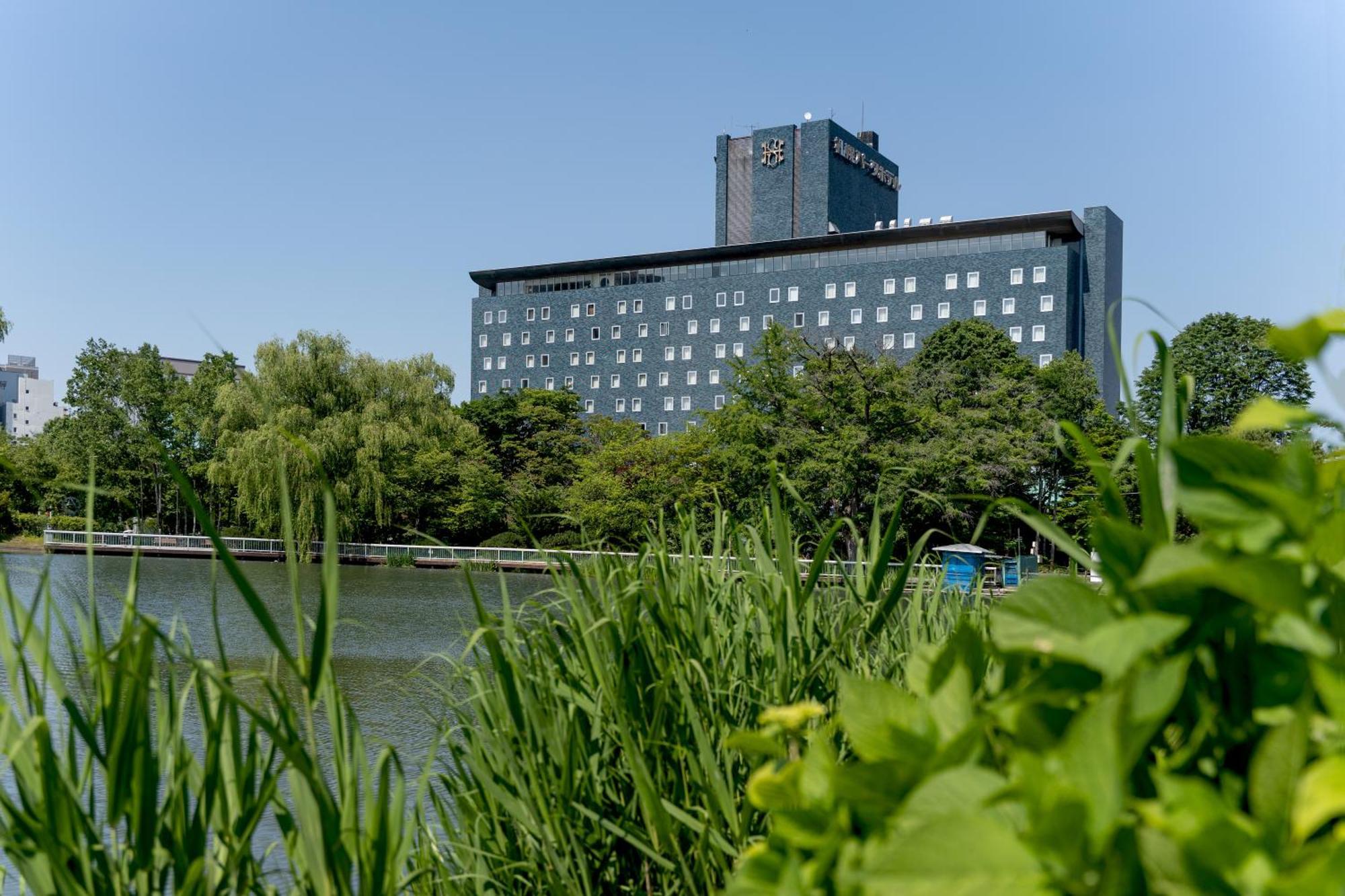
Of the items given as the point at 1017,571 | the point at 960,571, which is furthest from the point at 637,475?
the point at 1017,571

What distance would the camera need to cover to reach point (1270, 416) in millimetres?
675

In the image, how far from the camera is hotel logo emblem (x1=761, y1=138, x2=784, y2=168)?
72.6m

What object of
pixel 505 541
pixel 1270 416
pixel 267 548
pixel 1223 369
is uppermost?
pixel 1223 369

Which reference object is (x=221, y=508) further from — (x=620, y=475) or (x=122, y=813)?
(x=122, y=813)

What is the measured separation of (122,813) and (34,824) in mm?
113

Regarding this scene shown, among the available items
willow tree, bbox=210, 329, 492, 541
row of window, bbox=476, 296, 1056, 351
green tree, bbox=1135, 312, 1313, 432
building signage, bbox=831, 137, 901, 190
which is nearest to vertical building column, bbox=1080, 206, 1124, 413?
row of window, bbox=476, 296, 1056, 351

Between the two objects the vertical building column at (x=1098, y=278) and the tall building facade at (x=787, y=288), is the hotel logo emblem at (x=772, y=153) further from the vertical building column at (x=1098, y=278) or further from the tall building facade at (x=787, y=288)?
the vertical building column at (x=1098, y=278)

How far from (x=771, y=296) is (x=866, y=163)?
18.8m

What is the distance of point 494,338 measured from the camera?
71062 millimetres

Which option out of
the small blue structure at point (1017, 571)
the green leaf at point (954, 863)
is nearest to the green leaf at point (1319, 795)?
the green leaf at point (954, 863)

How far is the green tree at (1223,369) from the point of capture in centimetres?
3841

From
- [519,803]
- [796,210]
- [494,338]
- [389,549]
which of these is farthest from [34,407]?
[519,803]

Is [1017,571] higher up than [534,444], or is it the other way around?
[534,444]

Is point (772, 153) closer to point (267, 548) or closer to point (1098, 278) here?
point (1098, 278)
